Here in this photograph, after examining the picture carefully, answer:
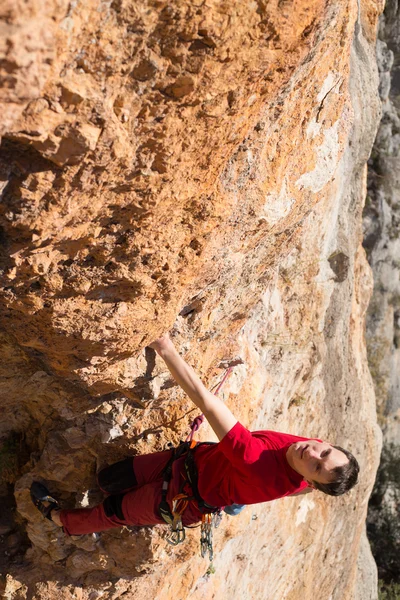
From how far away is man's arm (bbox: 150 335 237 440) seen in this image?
303 cm

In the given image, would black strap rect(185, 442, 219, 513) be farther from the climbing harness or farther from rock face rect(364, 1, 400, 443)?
rock face rect(364, 1, 400, 443)

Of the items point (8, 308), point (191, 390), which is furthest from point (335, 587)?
point (8, 308)

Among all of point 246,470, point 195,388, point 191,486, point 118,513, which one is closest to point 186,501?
point 191,486

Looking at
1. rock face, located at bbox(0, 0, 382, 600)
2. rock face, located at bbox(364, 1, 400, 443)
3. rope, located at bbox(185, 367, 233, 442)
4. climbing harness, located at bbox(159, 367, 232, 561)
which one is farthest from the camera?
rock face, located at bbox(364, 1, 400, 443)

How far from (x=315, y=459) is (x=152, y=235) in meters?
1.45

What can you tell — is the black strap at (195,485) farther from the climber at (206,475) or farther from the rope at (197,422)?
the rope at (197,422)

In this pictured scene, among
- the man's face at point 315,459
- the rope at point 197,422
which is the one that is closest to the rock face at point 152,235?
the rope at point 197,422

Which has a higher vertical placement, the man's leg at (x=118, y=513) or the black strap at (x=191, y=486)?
the black strap at (x=191, y=486)

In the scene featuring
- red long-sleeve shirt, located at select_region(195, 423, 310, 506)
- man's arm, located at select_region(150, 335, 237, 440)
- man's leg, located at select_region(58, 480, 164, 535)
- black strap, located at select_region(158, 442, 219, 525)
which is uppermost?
man's arm, located at select_region(150, 335, 237, 440)

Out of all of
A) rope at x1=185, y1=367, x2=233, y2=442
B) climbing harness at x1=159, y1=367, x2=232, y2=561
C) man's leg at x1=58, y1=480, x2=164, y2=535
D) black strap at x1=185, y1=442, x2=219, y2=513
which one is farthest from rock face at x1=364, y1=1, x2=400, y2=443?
man's leg at x1=58, y1=480, x2=164, y2=535

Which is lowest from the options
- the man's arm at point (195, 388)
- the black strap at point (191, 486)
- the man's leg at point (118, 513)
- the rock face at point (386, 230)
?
the man's leg at point (118, 513)

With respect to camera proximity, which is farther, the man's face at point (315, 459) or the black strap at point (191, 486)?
the black strap at point (191, 486)

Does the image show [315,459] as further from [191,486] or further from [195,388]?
[191,486]

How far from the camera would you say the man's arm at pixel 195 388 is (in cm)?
303
